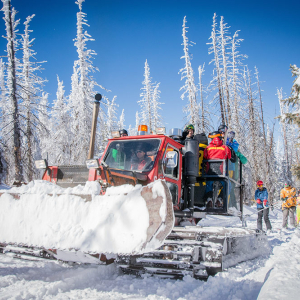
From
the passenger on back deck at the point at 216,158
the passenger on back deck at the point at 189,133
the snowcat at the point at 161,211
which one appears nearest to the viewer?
the snowcat at the point at 161,211

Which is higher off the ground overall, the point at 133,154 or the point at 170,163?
the point at 133,154

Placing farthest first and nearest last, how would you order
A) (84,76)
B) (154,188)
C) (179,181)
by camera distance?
1. (84,76)
2. (179,181)
3. (154,188)

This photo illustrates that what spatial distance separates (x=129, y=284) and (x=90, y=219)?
3.83 ft

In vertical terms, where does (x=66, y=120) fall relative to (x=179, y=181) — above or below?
above

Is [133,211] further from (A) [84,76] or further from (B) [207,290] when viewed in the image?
(A) [84,76]

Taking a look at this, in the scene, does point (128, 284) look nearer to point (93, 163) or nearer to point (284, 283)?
point (93, 163)

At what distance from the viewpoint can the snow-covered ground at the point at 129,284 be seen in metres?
3.13

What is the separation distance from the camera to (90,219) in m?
3.25

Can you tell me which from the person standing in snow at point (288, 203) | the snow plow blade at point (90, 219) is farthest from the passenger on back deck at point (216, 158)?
the person standing in snow at point (288, 203)

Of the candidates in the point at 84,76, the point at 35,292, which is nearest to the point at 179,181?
the point at 35,292

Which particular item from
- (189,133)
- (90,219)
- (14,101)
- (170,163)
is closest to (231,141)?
(189,133)

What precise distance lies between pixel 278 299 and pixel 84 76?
2193 cm

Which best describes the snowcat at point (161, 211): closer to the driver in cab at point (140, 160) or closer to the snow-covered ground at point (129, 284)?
the driver in cab at point (140, 160)

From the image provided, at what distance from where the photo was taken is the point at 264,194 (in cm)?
1091
